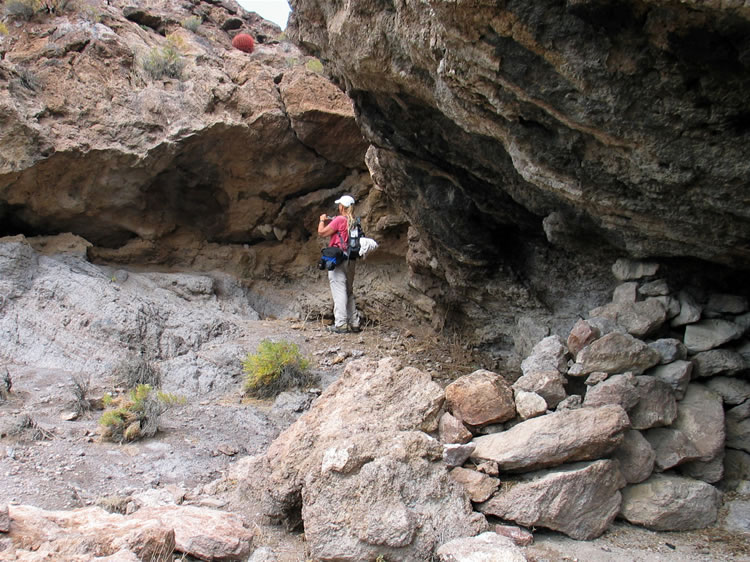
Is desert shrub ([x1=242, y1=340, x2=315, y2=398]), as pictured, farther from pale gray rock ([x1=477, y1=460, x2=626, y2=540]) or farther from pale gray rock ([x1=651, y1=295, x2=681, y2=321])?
pale gray rock ([x1=651, y1=295, x2=681, y2=321])

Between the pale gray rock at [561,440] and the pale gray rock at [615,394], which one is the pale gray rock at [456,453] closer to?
the pale gray rock at [561,440]

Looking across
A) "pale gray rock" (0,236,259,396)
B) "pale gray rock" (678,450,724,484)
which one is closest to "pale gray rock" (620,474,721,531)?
"pale gray rock" (678,450,724,484)

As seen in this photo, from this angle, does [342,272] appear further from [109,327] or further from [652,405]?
[652,405]

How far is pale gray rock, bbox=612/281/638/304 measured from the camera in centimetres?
464

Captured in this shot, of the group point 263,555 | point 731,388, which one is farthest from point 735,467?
point 263,555

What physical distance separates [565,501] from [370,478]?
994 millimetres

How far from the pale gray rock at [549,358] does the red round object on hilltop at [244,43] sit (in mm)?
8097

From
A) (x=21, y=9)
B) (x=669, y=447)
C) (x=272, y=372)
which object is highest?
(x=21, y=9)

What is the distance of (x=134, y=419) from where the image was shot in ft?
15.0

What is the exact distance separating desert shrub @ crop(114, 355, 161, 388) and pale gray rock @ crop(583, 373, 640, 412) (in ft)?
13.4

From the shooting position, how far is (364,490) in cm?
274

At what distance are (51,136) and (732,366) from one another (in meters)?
7.40

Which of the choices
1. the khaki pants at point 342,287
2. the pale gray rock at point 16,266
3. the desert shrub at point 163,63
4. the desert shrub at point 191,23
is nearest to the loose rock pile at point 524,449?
the khaki pants at point 342,287

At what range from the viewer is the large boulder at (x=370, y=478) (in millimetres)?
2629
